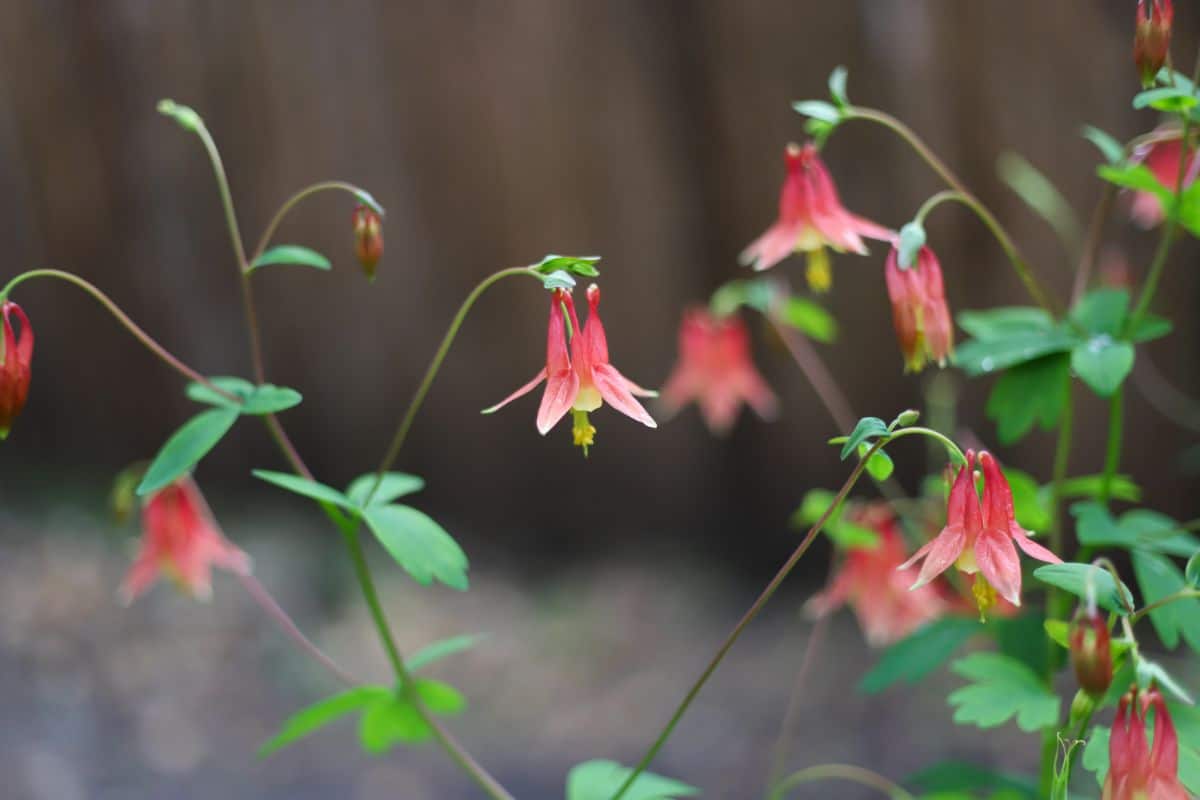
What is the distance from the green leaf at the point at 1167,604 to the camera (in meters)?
1.08

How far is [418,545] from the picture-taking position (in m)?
1.12

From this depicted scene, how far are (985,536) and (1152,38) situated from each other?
Answer: 459 millimetres

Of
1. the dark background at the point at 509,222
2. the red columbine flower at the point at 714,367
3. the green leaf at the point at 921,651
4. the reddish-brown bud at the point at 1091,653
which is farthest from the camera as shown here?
the dark background at the point at 509,222

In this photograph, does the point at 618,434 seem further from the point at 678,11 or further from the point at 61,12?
the point at 61,12

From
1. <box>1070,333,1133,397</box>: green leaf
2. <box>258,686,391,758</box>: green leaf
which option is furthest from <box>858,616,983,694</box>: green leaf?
<box>258,686,391,758</box>: green leaf

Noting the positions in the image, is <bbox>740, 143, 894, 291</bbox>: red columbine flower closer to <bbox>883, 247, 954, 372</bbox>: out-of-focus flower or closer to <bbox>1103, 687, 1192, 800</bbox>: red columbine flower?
<bbox>883, 247, 954, 372</bbox>: out-of-focus flower

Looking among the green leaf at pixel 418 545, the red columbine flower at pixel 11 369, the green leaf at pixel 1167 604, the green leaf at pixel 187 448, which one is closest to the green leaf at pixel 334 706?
the green leaf at pixel 418 545

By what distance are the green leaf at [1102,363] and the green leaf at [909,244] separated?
203mm

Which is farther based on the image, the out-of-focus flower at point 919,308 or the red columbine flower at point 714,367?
the red columbine flower at point 714,367

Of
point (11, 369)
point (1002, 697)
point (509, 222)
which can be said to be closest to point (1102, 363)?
point (1002, 697)

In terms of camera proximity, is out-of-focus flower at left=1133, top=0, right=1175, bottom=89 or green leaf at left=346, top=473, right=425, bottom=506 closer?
out-of-focus flower at left=1133, top=0, right=1175, bottom=89

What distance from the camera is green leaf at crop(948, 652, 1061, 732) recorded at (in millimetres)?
1092

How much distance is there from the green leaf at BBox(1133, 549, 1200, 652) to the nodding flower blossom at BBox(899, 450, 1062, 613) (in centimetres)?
16

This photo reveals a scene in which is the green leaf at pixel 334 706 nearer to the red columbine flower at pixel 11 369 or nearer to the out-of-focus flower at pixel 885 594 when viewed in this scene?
the red columbine flower at pixel 11 369
